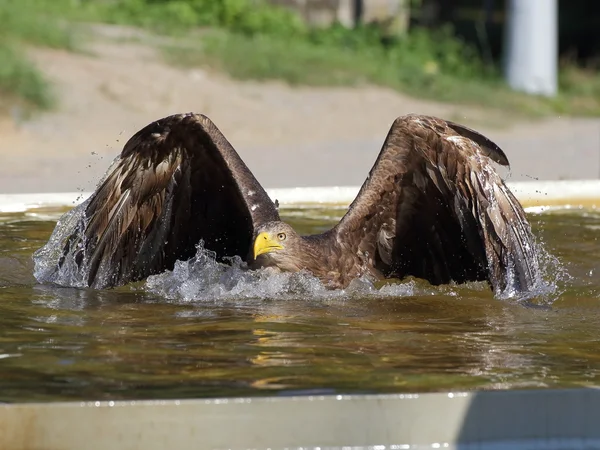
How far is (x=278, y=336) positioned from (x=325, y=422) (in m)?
1.34

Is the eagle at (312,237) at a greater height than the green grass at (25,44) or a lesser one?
lesser

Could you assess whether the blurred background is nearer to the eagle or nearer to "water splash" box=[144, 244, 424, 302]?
the eagle

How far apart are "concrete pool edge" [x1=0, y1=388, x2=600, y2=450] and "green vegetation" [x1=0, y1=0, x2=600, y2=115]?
10.8 metres

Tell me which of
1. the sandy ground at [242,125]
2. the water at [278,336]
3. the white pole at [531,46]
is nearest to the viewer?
the water at [278,336]

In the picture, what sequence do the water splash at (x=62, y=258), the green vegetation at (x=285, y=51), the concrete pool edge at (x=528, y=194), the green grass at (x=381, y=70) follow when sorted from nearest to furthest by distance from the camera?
1. the water splash at (x=62, y=258)
2. the concrete pool edge at (x=528, y=194)
3. the green vegetation at (x=285, y=51)
4. the green grass at (x=381, y=70)

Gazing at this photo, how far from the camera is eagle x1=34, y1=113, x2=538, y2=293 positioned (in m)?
6.32

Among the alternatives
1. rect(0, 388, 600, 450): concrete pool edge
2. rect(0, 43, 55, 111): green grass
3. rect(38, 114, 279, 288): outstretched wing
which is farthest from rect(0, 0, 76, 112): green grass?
rect(0, 388, 600, 450): concrete pool edge

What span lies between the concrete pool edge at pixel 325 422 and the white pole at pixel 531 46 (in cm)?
1498

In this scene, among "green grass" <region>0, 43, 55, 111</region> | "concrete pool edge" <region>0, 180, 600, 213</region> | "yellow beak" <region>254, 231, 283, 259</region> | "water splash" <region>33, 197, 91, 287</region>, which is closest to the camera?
"yellow beak" <region>254, 231, 283, 259</region>

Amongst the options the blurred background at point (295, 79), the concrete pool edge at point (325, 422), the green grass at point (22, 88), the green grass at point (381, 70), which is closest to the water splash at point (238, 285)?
the concrete pool edge at point (325, 422)

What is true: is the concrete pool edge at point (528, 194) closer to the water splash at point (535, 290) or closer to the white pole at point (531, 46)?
the water splash at point (535, 290)

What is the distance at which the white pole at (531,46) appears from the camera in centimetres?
1855

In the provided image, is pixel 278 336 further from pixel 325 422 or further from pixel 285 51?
pixel 285 51

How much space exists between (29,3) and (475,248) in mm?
13147
